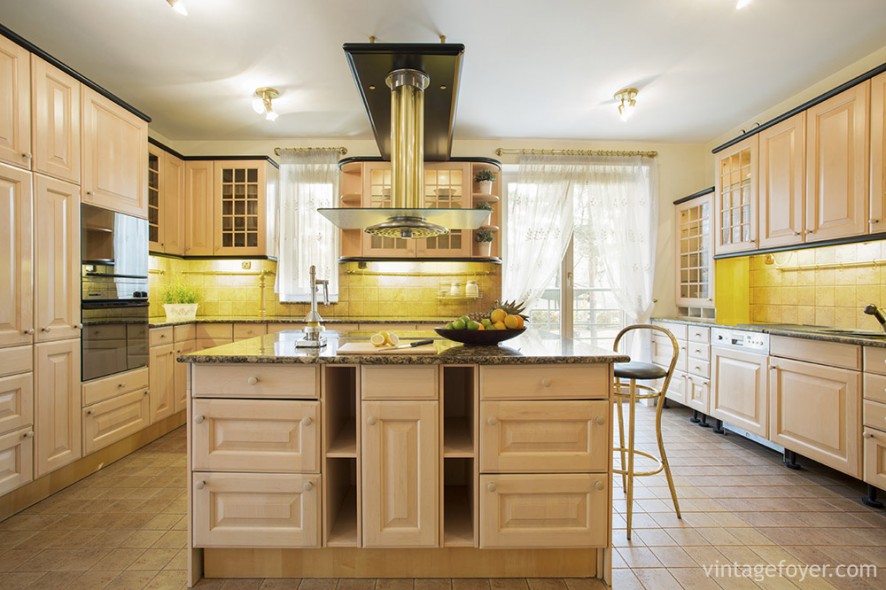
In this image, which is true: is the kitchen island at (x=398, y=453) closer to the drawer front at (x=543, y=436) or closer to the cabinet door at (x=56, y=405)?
the drawer front at (x=543, y=436)

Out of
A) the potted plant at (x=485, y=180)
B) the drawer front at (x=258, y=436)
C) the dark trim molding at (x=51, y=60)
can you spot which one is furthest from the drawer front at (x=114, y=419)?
the potted plant at (x=485, y=180)

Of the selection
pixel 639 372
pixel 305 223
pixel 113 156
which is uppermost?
pixel 113 156

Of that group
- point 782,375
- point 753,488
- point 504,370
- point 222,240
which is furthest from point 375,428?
point 222,240

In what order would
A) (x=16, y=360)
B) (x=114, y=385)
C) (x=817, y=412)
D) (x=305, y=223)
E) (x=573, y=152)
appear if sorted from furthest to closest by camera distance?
1. (x=573, y=152)
2. (x=305, y=223)
3. (x=114, y=385)
4. (x=817, y=412)
5. (x=16, y=360)

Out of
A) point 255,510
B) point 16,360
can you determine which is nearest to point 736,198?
point 255,510

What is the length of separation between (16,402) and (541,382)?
8.61 ft

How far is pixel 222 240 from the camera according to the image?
13.4ft

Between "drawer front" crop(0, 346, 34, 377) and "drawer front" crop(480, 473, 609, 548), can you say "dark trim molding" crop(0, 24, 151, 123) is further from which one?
"drawer front" crop(480, 473, 609, 548)

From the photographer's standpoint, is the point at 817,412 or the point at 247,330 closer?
the point at 817,412

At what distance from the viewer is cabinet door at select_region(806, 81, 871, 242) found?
245cm

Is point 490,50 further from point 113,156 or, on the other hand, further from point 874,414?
point 874,414

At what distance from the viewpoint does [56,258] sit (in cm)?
232

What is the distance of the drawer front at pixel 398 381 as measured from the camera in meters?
1.62

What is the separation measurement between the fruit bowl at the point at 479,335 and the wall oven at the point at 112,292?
227cm
